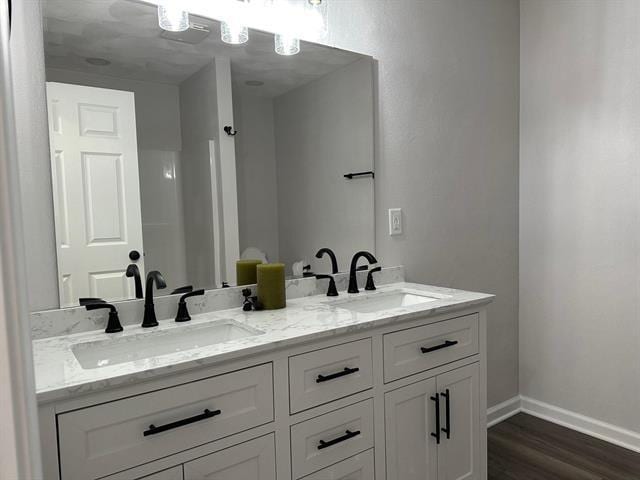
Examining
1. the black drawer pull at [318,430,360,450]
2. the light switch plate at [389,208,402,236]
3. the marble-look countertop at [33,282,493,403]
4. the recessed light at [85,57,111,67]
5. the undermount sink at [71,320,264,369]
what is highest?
the recessed light at [85,57,111,67]

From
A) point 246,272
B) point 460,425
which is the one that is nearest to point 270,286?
point 246,272

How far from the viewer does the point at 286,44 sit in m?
1.78

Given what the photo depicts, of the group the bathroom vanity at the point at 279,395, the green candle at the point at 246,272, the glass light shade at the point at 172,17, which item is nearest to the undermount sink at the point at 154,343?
the bathroom vanity at the point at 279,395

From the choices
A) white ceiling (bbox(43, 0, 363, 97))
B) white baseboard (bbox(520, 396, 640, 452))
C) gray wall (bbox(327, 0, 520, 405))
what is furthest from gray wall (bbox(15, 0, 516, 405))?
white ceiling (bbox(43, 0, 363, 97))

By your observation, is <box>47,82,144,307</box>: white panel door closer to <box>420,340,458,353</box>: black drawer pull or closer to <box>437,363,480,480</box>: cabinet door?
<box>420,340,458,353</box>: black drawer pull

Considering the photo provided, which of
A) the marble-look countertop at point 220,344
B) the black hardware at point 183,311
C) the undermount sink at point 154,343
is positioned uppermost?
the black hardware at point 183,311

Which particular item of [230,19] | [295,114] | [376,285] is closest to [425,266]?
[376,285]

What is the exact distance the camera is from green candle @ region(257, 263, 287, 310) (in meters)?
1.61

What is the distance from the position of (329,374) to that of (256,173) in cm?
84

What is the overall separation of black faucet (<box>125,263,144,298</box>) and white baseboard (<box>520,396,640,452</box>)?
2303 millimetres

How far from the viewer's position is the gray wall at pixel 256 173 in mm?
1712

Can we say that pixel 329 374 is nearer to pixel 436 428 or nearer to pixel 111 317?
pixel 436 428

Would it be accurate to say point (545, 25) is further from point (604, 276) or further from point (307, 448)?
point (307, 448)

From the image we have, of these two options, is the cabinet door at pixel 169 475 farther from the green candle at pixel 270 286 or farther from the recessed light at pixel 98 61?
the recessed light at pixel 98 61
